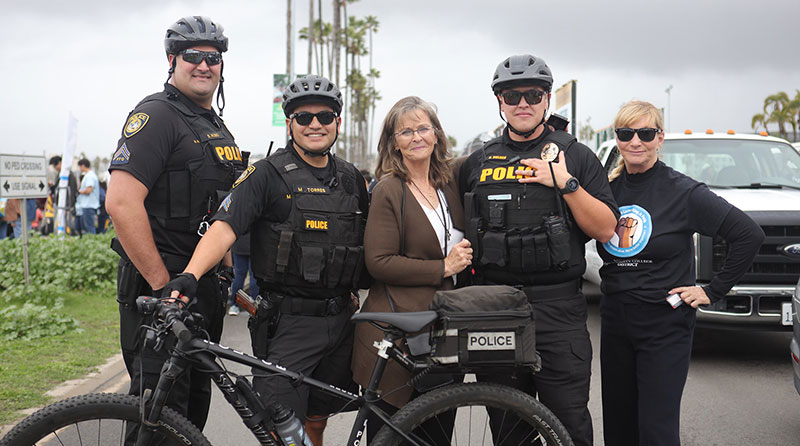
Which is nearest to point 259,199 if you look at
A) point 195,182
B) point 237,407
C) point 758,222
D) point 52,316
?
point 195,182

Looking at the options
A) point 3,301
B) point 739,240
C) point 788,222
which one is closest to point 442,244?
point 739,240

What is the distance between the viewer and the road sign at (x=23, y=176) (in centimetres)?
1038

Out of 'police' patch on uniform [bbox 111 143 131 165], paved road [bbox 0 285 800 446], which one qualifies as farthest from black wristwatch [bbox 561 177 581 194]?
paved road [bbox 0 285 800 446]

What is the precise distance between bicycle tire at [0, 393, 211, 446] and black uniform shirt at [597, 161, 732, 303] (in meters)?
2.11

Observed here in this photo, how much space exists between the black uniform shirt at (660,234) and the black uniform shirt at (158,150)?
2.11m

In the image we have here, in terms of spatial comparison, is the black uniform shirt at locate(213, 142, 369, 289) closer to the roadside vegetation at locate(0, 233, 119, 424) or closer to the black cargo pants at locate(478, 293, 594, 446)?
the black cargo pants at locate(478, 293, 594, 446)

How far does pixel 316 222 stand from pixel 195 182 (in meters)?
0.67

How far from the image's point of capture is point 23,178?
35.3 feet

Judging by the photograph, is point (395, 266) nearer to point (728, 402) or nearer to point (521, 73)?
point (521, 73)

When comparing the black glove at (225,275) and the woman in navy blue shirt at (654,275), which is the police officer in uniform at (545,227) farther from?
the black glove at (225,275)

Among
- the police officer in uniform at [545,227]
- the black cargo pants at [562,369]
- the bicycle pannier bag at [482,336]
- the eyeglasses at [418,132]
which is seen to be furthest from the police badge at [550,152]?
the bicycle pannier bag at [482,336]

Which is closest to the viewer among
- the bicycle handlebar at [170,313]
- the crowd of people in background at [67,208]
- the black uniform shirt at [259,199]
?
the bicycle handlebar at [170,313]

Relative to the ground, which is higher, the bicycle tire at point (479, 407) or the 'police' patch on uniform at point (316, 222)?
the 'police' patch on uniform at point (316, 222)

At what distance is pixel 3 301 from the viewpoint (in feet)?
31.2
